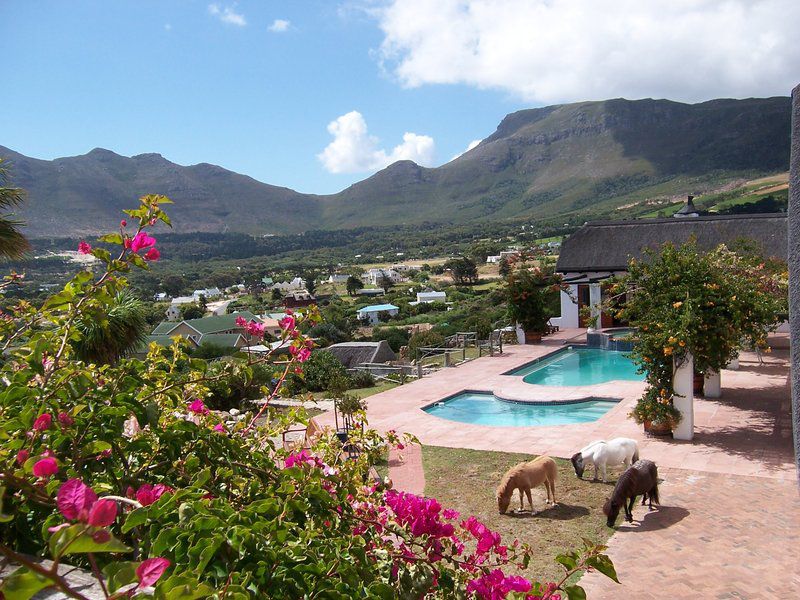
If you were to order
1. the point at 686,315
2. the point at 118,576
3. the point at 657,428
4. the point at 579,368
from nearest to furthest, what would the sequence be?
the point at 118,576 < the point at 686,315 < the point at 657,428 < the point at 579,368

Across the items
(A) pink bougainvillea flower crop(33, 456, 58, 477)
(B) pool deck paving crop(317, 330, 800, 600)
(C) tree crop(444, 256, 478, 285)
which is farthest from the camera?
(C) tree crop(444, 256, 478, 285)

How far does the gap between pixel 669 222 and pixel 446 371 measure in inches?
431

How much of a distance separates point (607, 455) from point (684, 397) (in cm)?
225

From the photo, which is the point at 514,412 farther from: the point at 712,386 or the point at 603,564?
the point at 603,564

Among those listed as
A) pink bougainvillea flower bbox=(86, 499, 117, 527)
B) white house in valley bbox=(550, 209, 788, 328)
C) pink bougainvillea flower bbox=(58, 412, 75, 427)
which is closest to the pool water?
white house in valley bbox=(550, 209, 788, 328)

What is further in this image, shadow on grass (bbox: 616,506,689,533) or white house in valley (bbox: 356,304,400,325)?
white house in valley (bbox: 356,304,400,325)

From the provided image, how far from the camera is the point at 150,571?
1.00 metres

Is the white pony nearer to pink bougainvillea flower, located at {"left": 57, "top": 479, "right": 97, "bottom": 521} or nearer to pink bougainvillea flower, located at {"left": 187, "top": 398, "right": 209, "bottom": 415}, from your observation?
pink bougainvillea flower, located at {"left": 187, "top": 398, "right": 209, "bottom": 415}

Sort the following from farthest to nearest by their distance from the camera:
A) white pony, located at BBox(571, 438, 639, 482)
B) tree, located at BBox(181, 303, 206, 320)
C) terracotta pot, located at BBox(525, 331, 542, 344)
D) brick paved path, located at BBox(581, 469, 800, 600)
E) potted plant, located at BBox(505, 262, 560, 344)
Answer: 1. tree, located at BBox(181, 303, 206, 320)
2. terracotta pot, located at BBox(525, 331, 542, 344)
3. potted plant, located at BBox(505, 262, 560, 344)
4. white pony, located at BBox(571, 438, 639, 482)
5. brick paved path, located at BBox(581, 469, 800, 600)

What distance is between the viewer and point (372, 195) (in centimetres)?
16975

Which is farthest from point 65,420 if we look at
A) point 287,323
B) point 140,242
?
point 287,323

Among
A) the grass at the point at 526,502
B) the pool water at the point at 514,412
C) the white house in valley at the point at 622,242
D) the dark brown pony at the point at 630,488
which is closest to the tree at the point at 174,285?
the white house in valley at the point at 622,242

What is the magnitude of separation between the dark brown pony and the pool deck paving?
0.65ft

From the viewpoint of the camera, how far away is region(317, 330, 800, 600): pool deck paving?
17.4 ft
